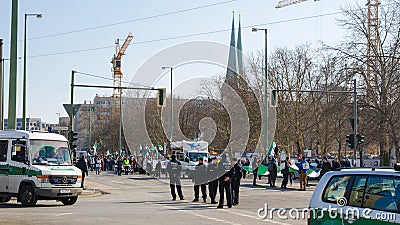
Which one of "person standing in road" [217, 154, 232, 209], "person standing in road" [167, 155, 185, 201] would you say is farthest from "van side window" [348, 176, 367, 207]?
"person standing in road" [167, 155, 185, 201]

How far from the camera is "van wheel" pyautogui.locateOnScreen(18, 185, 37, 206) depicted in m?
21.1

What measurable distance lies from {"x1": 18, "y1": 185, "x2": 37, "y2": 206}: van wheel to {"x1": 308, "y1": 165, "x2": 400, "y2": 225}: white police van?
13.5m

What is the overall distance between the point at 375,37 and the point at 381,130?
7.23m

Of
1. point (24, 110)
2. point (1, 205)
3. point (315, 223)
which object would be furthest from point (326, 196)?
point (24, 110)

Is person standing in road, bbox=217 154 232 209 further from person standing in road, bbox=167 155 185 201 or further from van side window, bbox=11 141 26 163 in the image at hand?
van side window, bbox=11 141 26 163

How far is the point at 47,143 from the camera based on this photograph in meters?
22.0

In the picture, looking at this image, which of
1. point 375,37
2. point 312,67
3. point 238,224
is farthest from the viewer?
point 312,67

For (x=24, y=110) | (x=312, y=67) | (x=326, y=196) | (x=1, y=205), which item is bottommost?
(x=1, y=205)

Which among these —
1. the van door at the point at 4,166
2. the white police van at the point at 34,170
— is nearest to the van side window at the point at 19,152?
the white police van at the point at 34,170

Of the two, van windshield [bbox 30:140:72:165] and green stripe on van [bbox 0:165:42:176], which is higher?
van windshield [bbox 30:140:72:165]

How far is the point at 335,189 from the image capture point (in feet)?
30.7

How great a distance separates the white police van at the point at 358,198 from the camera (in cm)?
848

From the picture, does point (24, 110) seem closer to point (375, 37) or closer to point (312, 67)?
point (375, 37)

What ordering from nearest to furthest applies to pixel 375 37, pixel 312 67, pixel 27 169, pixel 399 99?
pixel 27 169
pixel 399 99
pixel 375 37
pixel 312 67
